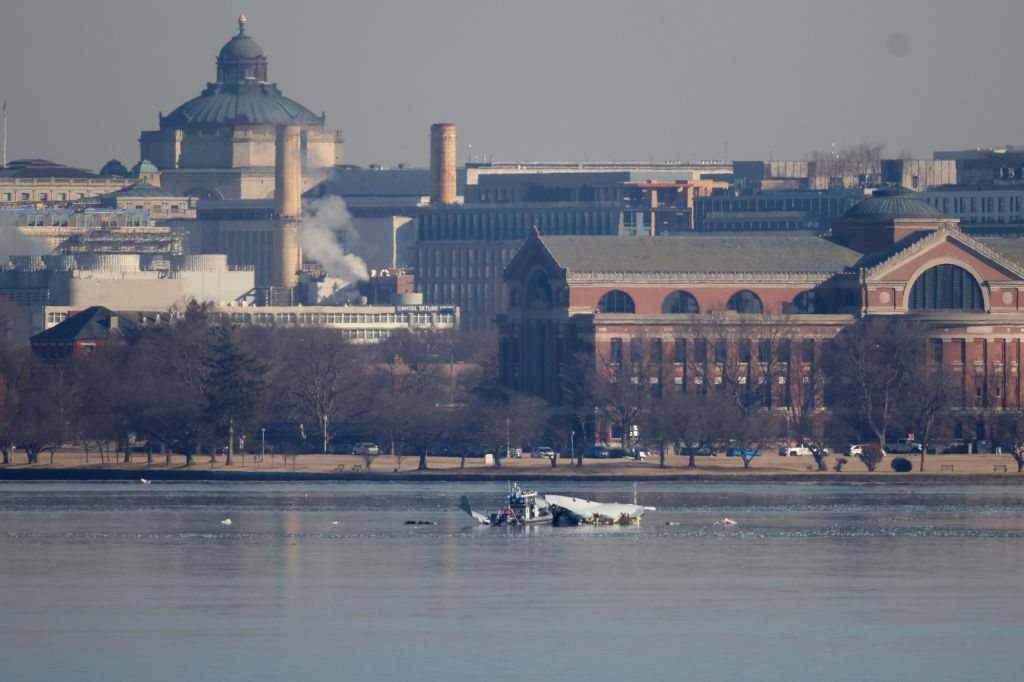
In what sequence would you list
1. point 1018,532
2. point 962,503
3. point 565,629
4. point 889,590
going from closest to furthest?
point 565,629
point 889,590
point 1018,532
point 962,503

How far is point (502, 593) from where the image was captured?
123875 mm

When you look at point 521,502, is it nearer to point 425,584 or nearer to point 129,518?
point 129,518

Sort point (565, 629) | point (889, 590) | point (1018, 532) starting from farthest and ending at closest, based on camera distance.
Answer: point (1018, 532) → point (889, 590) → point (565, 629)

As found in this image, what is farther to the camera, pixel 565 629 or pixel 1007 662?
pixel 565 629

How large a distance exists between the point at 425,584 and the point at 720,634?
18791mm

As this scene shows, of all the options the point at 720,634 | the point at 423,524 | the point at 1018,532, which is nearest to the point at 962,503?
the point at 1018,532

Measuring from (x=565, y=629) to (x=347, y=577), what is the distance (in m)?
19.1

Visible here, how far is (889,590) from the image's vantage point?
125562mm

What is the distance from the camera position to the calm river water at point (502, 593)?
105688 millimetres

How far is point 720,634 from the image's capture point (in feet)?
369

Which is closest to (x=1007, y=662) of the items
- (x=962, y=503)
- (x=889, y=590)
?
(x=889, y=590)

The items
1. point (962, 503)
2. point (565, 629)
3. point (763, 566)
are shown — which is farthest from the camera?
point (962, 503)

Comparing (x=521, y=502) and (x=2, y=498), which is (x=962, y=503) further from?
(x=2, y=498)

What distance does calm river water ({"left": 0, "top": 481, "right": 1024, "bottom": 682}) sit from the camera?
4161 inches
